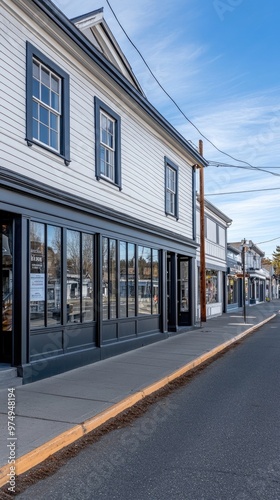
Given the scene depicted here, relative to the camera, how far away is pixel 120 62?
13.5 metres

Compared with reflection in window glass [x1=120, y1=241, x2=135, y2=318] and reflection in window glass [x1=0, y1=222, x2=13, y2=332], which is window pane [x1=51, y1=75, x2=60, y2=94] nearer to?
reflection in window glass [x1=0, y1=222, x2=13, y2=332]

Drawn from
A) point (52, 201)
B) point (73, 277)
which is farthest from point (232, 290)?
point (52, 201)

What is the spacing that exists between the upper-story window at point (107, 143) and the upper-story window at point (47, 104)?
4.77 feet

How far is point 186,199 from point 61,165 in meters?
9.25

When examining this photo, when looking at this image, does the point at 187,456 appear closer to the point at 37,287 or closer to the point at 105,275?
the point at 37,287

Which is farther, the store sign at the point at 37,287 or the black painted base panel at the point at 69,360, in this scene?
the store sign at the point at 37,287

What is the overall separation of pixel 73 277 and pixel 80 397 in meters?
3.33

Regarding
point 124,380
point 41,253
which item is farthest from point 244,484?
point 41,253

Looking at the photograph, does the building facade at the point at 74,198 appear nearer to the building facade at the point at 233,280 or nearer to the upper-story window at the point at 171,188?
the upper-story window at the point at 171,188

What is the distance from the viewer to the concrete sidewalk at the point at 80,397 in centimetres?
555

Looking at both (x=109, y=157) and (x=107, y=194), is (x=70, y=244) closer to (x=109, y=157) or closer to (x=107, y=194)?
(x=107, y=194)

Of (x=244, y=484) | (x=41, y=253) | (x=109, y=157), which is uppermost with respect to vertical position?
(x=109, y=157)

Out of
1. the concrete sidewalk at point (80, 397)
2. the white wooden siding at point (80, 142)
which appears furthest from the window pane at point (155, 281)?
the concrete sidewalk at point (80, 397)

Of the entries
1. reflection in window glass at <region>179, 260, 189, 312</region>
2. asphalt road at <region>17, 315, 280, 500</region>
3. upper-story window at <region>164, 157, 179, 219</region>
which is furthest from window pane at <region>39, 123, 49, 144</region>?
reflection in window glass at <region>179, 260, 189, 312</region>
